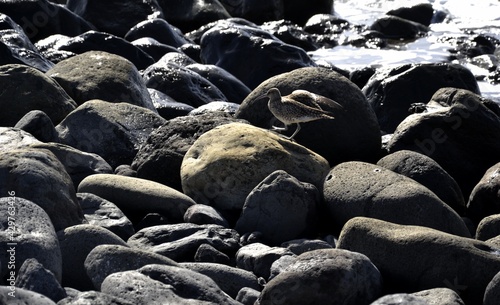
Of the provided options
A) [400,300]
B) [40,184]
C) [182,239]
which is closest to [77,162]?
[182,239]

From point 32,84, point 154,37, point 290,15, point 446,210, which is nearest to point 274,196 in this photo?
point 446,210

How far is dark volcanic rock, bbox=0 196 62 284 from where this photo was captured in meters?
6.03

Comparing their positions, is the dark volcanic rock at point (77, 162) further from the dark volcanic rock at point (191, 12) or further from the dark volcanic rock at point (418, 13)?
the dark volcanic rock at point (418, 13)

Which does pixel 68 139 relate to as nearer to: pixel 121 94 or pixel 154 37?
pixel 121 94

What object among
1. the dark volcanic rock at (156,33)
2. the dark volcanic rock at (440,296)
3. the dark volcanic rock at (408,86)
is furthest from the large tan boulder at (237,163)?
the dark volcanic rock at (156,33)

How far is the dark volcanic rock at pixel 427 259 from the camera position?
6.90 meters

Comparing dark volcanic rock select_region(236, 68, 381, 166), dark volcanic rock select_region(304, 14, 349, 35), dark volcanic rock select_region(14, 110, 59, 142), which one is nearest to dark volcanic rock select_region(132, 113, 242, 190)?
dark volcanic rock select_region(236, 68, 381, 166)

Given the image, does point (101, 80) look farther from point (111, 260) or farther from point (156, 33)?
point (156, 33)

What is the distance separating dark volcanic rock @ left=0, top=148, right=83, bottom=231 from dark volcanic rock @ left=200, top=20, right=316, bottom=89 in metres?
8.73

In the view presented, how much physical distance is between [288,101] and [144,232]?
256 cm

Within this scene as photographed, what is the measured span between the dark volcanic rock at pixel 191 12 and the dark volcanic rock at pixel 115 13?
3.02 feet

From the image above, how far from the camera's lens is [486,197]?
9516 millimetres

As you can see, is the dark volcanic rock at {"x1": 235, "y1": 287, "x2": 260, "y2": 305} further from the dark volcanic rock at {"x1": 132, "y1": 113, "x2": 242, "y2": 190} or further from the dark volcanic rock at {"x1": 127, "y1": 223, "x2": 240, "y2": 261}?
the dark volcanic rock at {"x1": 132, "y1": 113, "x2": 242, "y2": 190}

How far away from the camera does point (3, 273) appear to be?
5.98 m
